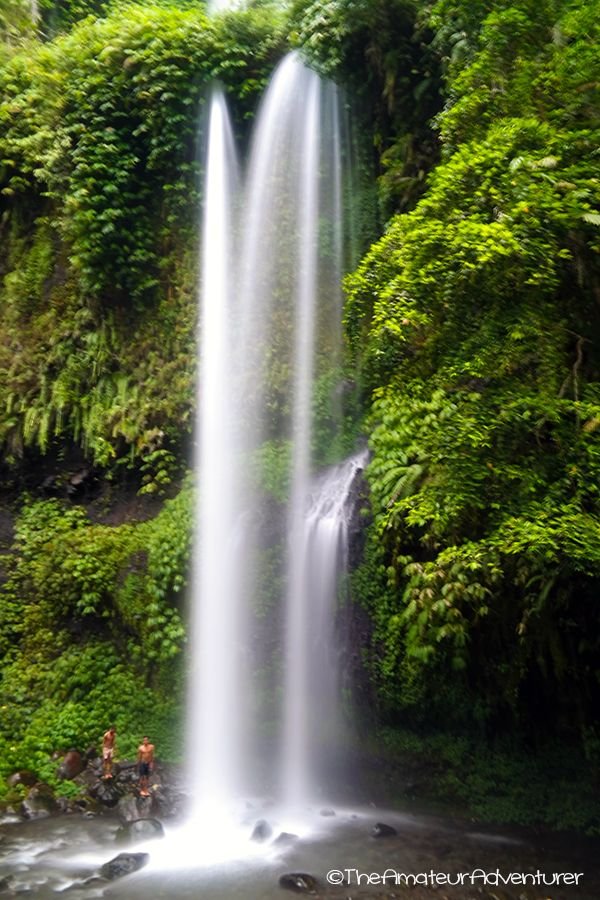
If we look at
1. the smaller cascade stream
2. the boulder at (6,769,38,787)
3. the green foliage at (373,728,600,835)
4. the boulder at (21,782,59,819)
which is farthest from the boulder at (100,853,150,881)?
the green foliage at (373,728,600,835)

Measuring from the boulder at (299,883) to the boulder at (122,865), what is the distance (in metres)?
1.29

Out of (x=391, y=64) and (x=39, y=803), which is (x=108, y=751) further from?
(x=391, y=64)

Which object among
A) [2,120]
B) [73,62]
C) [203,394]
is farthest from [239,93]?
[203,394]

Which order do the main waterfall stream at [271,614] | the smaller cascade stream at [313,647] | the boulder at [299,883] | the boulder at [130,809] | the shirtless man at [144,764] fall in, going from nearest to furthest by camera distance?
the boulder at [299,883], the main waterfall stream at [271,614], the boulder at [130,809], the shirtless man at [144,764], the smaller cascade stream at [313,647]

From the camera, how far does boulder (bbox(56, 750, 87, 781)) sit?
841 cm

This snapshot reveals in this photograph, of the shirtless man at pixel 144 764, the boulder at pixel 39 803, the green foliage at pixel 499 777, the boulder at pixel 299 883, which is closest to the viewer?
the boulder at pixel 299 883

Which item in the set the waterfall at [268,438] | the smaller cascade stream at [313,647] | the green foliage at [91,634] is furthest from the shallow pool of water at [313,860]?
the green foliage at [91,634]

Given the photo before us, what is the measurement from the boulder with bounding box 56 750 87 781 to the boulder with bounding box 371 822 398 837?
3664mm

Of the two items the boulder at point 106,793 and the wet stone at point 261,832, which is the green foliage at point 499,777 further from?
the boulder at point 106,793

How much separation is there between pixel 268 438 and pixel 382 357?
2925 millimetres

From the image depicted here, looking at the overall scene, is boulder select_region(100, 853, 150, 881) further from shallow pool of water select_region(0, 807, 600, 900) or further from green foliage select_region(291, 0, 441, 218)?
green foliage select_region(291, 0, 441, 218)

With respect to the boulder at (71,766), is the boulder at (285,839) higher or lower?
lower

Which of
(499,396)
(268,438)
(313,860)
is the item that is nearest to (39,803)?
(313,860)

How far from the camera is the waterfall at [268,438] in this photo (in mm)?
8266
